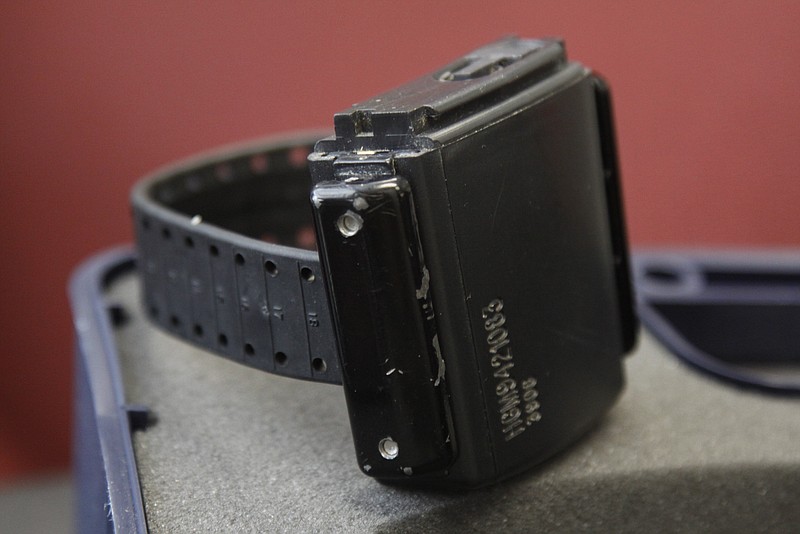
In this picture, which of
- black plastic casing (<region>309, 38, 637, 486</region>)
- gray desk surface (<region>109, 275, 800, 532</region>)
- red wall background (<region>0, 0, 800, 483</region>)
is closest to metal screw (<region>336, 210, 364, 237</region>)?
black plastic casing (<region>309, 38, 637, 486</region>)

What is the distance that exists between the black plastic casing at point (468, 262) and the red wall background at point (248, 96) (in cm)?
48

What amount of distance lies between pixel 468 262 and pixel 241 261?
11 cm

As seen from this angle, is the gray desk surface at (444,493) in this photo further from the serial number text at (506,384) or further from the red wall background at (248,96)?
the red wall background at (248,96)

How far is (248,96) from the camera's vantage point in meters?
0.88

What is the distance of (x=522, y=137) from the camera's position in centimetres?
37

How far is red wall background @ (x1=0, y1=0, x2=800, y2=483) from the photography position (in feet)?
2.73

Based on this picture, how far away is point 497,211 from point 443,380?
0.07 metres

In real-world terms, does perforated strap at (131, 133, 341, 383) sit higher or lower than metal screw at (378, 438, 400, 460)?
higher

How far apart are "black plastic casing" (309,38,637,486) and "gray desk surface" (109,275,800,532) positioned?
0.02 metres

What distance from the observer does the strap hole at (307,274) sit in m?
0.37

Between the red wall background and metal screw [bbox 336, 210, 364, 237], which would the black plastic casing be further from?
the red wall background

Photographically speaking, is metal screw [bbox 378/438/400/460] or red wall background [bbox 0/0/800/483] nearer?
metal screw [bbox 378/438/400/460]

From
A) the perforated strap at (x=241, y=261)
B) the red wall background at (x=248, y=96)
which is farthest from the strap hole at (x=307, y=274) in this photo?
the red wall background at (x=248, y=96)

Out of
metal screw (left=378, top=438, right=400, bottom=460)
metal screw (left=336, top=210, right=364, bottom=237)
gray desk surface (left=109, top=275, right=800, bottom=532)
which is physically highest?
metal screw (left=336, top=210, right=364, bottom=237)
